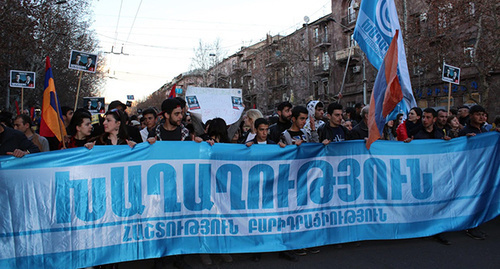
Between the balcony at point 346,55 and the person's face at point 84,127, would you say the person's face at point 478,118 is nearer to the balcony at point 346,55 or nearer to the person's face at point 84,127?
the person's face at point 84,127

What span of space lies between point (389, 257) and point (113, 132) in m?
3.60

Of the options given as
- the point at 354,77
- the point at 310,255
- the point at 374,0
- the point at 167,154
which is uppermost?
the point at 354,77

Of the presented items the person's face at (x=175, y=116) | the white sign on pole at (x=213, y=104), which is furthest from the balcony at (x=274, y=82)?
the person's face at (x=175, y=116)

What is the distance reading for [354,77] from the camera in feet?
120

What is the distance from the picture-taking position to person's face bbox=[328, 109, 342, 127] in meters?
5.26

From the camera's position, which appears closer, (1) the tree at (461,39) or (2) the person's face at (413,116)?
(2) the person's face at (413,116)

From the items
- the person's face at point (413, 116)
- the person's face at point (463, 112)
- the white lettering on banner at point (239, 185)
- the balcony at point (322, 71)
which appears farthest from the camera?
the balcony at point (322, 71)

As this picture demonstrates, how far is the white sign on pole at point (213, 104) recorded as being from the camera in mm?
6703

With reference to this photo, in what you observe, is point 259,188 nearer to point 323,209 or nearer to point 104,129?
point 323,209

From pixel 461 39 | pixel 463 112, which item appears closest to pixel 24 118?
pixel 463 112

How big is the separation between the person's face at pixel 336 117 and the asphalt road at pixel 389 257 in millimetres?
1672

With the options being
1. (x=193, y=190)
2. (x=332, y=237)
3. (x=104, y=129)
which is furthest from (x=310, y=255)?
(x=104, y=129)

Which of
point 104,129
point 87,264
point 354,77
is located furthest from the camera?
point 354,77

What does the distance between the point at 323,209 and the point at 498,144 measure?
284cm
